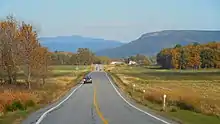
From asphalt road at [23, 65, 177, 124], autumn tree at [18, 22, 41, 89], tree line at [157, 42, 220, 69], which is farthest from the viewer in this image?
tree line at [157, 42, 220, 69]

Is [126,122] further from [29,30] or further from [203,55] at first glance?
[203,55]

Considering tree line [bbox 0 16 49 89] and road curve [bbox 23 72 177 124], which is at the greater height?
tree line [bbox 0 16 49 89]

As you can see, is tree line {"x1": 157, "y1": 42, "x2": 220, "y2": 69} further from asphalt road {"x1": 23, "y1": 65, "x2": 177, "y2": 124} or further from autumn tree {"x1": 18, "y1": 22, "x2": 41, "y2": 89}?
asphalt road {"x1": 23, "y1": 65, "x2": 177, "y2": 124}

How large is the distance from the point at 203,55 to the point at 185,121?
171 meters

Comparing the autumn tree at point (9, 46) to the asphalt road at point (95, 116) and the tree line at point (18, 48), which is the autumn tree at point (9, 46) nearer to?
the tree line at point (18, 48)

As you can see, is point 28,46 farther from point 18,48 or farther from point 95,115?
point 95,115

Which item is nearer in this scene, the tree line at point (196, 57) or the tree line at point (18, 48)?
the tree line at point (18, 48)

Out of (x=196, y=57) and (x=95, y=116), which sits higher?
(x=196, y=57)

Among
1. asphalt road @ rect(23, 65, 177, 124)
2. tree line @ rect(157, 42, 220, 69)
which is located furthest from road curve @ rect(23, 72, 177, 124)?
tree line @ rect(157, 42, 220, 69)

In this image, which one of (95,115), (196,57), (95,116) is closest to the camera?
(95,116)

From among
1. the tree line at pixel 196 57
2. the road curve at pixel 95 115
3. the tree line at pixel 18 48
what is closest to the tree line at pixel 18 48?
the tree line at pixel 18 48

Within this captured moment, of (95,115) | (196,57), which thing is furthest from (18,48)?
(196,57)

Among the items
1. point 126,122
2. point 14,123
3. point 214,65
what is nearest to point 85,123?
point 126,122

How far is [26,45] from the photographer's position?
5766 cm
